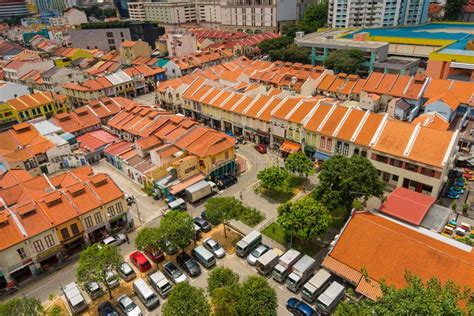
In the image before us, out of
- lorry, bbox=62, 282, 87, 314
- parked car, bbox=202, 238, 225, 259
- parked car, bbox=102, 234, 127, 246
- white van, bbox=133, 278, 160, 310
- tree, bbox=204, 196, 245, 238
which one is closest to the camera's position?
lorry, bbox=62, 282, 87, 314

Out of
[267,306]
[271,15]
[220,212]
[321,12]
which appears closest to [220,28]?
[271,15]

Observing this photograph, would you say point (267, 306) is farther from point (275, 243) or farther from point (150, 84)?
point (150, 84)

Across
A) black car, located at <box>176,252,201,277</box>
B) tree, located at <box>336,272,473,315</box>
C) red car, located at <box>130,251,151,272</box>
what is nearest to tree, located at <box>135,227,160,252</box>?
red car, located at <box>130,251,151,272</box>

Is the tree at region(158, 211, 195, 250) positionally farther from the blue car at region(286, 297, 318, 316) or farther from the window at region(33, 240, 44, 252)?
the window at region(33, 240, 44, 252)

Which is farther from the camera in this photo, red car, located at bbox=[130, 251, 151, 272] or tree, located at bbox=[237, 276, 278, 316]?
red car, located at bbox=[130, 251, 151, 272]

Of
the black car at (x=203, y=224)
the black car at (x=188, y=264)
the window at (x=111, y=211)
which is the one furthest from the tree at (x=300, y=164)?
the window at (x=111, y=211)

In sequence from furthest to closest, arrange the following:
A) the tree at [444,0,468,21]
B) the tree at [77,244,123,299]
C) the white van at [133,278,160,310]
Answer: the tree at [444,0,468,21] → the white van at [133,278,160,310] → the tree at [77,244,123,299]
